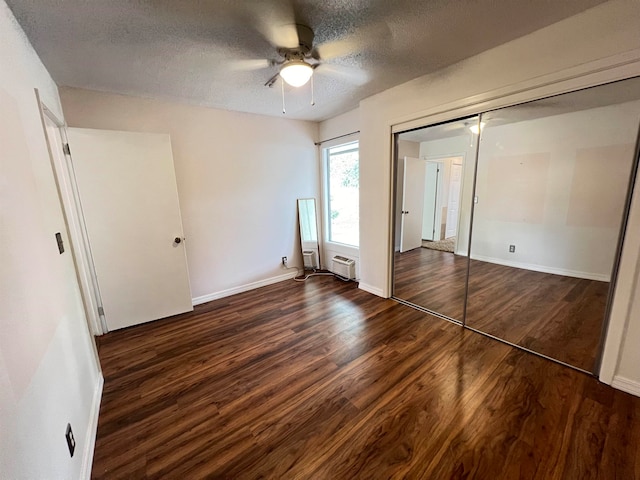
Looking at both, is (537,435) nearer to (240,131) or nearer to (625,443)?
(625,443)

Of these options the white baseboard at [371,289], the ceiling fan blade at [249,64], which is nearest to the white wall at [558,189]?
the white baseboard at [371,289]

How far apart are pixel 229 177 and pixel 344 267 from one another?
209 centimetres

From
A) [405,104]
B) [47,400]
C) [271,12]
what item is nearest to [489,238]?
[405,104]

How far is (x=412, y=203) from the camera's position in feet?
12.2

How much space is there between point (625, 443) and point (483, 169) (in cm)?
271

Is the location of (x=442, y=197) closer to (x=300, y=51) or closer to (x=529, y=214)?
(x=529, y=214)

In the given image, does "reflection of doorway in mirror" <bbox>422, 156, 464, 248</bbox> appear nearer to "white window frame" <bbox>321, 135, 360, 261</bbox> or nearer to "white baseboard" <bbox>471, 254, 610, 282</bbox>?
"white baseboard" <bbox>471, 254, 610, 282</bbox>

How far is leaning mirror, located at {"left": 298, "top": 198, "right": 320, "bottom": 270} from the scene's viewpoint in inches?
163

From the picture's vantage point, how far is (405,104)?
271cm

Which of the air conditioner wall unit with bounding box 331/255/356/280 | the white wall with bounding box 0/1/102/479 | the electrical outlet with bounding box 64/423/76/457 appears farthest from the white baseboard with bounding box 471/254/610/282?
the electrical outlet with bounding box 64/423/76/457

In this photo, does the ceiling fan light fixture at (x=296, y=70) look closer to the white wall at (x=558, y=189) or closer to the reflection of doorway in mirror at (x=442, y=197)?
the white wall at (x=558, y=189)

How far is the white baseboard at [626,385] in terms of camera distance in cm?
168

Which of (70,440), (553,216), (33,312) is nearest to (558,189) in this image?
(553,216)

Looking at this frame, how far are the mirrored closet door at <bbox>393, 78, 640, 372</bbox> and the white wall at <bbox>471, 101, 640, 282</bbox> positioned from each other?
0.01 meters
